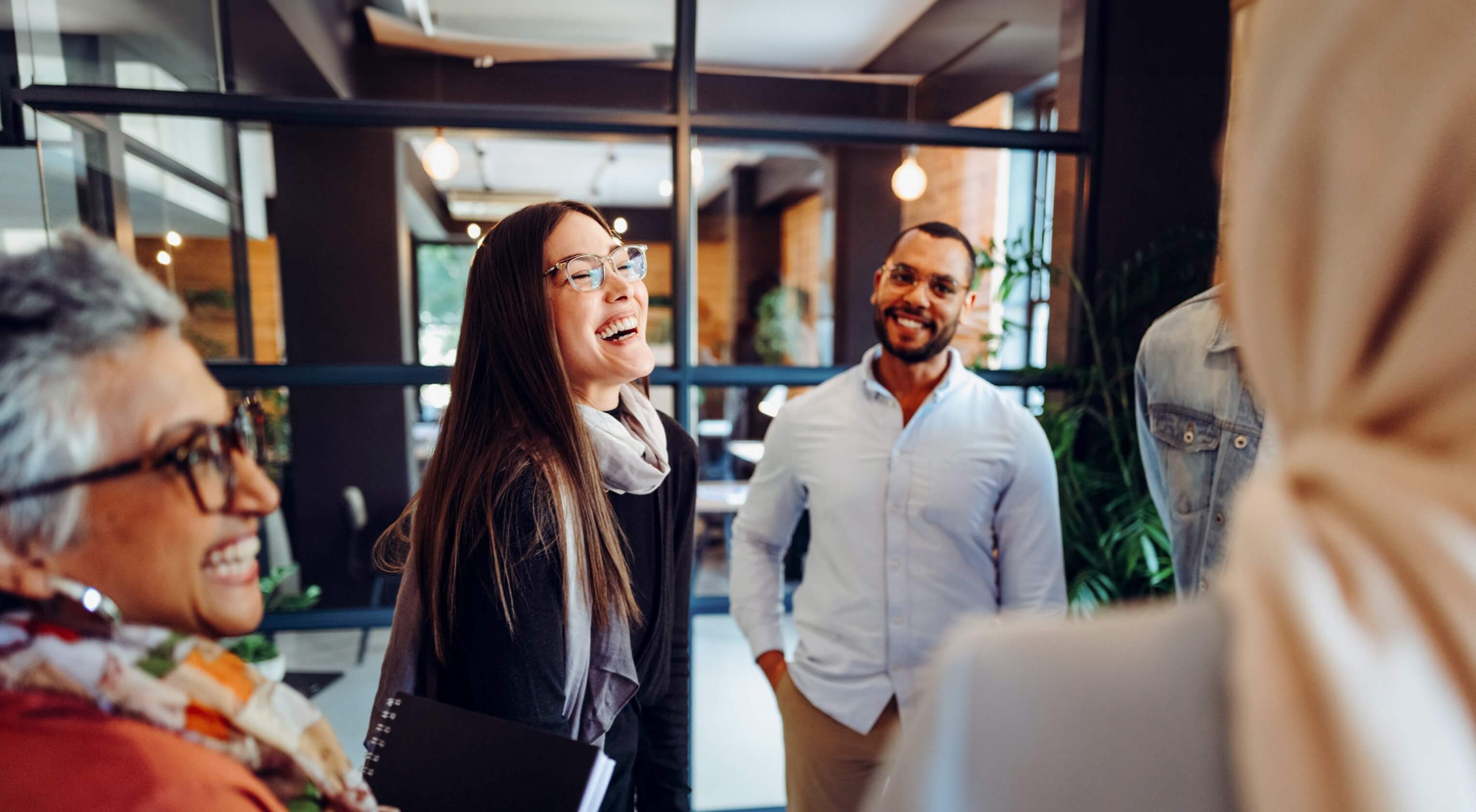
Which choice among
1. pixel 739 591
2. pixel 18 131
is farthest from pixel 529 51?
pixel 739 591

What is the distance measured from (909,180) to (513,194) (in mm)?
1384

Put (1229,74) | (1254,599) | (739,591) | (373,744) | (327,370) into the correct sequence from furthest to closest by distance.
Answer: (1229,74)
(327,370)
(739,591)
(373,744)
(1254,599)

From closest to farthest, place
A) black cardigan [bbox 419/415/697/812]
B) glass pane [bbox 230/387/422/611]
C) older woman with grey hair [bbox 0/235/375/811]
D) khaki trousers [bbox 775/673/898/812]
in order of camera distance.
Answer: older woman with grey hair [bbox 0/235/375/811] → black cardigan [bbox 419/415/697/812] → khaki trousers [bbox 775/673/898/812] → glass pane [bbox 230/387/422/611]

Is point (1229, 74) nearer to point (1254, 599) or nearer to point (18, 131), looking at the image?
point (1254, 599)

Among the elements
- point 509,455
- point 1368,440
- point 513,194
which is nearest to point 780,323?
point 513,194

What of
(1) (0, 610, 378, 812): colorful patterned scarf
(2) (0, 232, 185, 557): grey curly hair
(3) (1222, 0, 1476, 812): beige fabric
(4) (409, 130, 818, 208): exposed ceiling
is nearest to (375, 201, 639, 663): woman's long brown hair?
(1) (0, 610, 378, 812): colorful patterned scarf

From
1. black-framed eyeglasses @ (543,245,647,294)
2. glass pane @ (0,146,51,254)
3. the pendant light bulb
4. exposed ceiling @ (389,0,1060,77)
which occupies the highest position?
exposed ceiling @ (389,0,1060,77)

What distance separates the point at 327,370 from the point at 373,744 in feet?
5.50

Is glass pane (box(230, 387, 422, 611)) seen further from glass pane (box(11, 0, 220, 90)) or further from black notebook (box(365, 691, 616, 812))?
black notebook (box(365, 691, 616, 812))

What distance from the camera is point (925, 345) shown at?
1.86 meters

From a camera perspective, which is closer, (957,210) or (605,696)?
(605,696)

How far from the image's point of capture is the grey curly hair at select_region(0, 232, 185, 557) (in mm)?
525

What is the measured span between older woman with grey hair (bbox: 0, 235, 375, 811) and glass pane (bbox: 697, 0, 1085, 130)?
2.14 meters

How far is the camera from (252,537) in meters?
0.69
